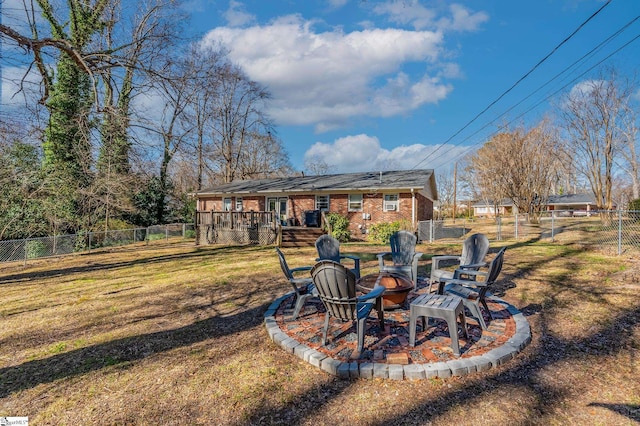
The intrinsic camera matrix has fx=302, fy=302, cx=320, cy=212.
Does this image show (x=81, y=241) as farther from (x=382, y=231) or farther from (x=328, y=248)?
(x=382, y=231)

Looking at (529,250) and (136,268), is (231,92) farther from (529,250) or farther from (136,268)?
(529,250)

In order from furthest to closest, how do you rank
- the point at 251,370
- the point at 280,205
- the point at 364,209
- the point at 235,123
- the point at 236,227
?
the point at 235,123 < the point at 280,205 < the point at 364,209 < the point at 236,227 < the point at 251,370

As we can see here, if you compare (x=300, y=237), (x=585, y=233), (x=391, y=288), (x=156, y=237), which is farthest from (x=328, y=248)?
(x=156, y=237)

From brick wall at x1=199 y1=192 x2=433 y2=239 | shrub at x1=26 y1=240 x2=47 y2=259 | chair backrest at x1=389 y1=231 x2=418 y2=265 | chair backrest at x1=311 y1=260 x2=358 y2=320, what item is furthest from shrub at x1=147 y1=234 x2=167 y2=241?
chair backrest at x1=311 y1=260 x2=358 y2=320

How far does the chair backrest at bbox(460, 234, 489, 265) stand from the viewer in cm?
519

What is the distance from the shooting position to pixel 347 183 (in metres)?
17.6

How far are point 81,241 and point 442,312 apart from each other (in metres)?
16.5

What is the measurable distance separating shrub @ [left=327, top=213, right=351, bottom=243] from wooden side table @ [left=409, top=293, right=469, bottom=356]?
38.5 ft

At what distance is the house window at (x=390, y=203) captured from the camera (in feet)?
52.2

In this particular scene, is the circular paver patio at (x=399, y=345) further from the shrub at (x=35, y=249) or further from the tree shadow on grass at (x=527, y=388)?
the shrub at (x=35, y=249)

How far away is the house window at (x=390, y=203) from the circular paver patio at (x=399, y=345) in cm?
1156

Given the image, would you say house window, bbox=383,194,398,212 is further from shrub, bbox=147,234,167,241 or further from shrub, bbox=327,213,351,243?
shrub, bbox=147,234,167,241

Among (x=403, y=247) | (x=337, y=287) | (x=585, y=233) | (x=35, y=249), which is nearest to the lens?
(x=337, y=287)

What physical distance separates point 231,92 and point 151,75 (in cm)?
2372
